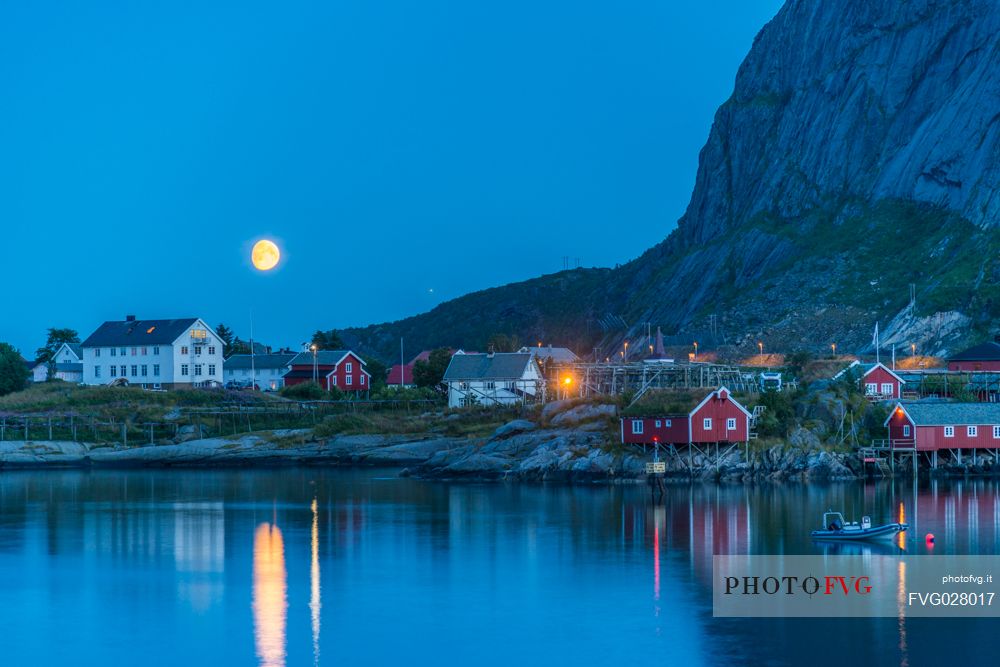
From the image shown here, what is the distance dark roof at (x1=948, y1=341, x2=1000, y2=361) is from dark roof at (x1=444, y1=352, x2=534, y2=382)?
3691cm

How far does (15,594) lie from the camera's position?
49.1m

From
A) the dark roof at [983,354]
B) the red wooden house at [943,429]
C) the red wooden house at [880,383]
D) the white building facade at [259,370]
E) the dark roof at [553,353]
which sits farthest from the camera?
the white building facade at [259,370]

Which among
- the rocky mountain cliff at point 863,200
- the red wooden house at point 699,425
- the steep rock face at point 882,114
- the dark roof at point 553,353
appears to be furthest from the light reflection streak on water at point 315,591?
the steep rock face at point 882,114

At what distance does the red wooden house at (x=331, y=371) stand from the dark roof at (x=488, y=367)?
16.7m

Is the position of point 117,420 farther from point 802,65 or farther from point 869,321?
point 802,65

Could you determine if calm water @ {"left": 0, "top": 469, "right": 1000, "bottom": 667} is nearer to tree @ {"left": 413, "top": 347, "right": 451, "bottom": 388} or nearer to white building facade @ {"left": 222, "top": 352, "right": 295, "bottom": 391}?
tree @ {"left": 413, "top": 347, "right": 451, "bottom": 388}

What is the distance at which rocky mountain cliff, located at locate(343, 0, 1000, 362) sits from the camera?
469 ft

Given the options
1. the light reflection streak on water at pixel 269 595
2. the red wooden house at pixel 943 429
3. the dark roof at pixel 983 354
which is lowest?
the light reflection streak on water at pixel 269 595

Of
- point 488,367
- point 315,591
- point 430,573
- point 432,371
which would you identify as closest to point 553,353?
point 432,371

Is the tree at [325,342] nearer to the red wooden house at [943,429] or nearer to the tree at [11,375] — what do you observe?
the tree at [11,375]

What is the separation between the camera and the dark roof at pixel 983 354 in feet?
351

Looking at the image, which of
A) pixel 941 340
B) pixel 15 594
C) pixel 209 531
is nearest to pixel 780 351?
pixel 941 340

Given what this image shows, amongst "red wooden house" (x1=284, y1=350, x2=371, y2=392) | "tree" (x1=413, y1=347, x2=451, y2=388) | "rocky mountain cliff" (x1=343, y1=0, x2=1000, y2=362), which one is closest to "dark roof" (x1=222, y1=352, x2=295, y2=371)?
"red wooden house" (x1=284, y1=350, x2=371, y2=392)

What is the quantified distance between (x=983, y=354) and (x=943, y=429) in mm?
27402
